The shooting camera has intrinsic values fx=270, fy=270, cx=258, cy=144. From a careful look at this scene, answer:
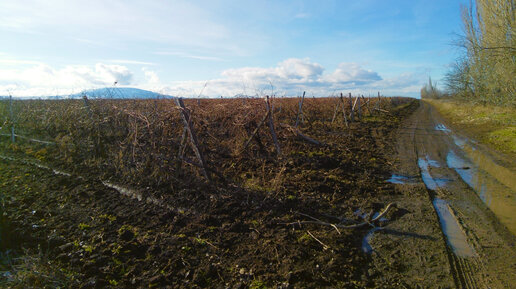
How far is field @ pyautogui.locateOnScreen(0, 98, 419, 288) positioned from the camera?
312 centimetres

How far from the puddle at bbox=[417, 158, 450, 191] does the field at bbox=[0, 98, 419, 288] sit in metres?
0.80

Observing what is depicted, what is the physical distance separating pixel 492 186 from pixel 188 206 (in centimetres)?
650

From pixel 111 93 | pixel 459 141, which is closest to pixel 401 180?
pixel 459 141

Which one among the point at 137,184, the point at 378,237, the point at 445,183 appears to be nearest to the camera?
the point at 378,237

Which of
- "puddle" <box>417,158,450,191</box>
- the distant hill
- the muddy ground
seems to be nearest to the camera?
the muddy ground

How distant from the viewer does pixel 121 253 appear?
349cm

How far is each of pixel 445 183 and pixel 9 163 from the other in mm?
11305

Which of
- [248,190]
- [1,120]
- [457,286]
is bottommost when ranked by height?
[457,286]

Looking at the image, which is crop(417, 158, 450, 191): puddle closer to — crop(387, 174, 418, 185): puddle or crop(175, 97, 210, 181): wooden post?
crop(387, 174, 418, 185): puddle

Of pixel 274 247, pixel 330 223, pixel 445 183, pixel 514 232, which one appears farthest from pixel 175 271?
pixel 445 183

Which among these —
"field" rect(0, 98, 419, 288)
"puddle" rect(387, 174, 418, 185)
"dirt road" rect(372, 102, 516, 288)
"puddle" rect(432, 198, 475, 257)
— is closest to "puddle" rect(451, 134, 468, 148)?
"dirt road" rect(372, 102, 516, 288)

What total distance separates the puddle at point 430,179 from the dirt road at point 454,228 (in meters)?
0.02

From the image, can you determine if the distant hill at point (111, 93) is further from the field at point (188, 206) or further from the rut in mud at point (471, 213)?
the rut in mud at point (471, 213)

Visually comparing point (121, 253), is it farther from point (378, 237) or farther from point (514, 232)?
point (514, 232)
